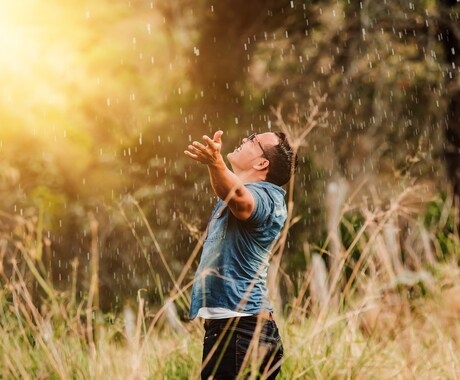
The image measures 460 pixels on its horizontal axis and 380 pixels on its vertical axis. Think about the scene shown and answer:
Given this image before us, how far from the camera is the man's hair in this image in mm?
2775

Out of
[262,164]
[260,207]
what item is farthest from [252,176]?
[260,207]

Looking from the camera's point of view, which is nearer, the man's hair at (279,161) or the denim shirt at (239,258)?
the denim shirt at (239,258)

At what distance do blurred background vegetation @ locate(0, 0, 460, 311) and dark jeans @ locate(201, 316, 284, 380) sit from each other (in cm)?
402

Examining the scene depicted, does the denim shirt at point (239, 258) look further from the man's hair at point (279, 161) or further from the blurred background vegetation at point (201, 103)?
the blurred background vegetation at point (201, 103)

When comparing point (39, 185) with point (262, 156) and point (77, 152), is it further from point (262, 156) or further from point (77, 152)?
point (262, 156)

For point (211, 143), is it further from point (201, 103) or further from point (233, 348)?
point (201, 103)

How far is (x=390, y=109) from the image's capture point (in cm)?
776

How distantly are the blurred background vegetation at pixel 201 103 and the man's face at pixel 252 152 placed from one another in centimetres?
384

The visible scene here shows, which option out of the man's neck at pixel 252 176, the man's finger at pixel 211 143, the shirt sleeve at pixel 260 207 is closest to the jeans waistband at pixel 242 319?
the shirt sleeve at pixel 260 207

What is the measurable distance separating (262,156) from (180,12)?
5370 millimetres

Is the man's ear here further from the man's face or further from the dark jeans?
the dark jeans

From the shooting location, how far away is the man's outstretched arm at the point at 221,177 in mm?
2244

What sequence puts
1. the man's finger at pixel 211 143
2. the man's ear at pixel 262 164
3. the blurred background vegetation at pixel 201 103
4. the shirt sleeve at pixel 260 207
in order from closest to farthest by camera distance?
the man's finger at pixel 211 143 < the shirt sleeve at pixel 260 207 < the man's ear at pixel 262 164 < the blurred background vegetation at pixel 201 103

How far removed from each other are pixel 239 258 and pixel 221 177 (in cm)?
41
